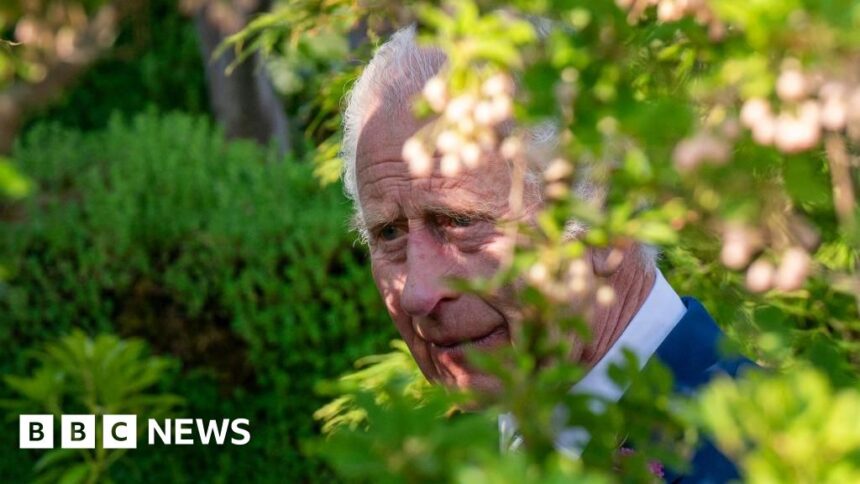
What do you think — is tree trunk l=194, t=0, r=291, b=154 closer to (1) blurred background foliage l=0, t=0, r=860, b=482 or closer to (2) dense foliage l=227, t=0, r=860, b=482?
→ (1) blurred background foliage l=0, t=0, r=860, b=482

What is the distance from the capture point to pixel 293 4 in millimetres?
3955

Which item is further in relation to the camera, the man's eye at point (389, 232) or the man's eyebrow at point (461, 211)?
the man's eye at point (389, 232)

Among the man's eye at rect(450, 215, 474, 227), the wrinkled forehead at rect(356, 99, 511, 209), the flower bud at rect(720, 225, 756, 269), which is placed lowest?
the flower bud at rect(720, 225, 756, 269)

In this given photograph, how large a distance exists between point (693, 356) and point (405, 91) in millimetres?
749

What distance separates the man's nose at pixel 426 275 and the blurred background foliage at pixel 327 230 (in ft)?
1.61

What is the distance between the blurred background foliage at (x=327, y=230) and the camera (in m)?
1.19

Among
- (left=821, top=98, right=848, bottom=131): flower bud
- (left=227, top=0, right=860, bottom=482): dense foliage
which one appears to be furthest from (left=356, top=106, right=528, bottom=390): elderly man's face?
(left=821, top=98, right=848, bottom=131): flower bud

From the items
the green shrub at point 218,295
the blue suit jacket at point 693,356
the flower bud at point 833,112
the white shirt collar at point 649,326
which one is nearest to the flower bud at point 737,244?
the flower bud at point 833,112

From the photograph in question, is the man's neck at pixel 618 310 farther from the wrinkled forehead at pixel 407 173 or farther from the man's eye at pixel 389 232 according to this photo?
the man's eye at pixel 389 232

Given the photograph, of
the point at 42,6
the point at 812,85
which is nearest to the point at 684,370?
the point at 812,85

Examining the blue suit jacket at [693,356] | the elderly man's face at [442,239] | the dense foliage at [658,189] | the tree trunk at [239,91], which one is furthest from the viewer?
the tree trunk at [239,91]

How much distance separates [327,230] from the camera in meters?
6.83

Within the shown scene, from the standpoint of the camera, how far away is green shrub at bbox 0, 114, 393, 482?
6.85m

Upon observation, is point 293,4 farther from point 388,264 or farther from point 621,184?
point 621,184
